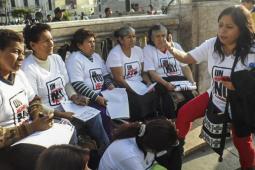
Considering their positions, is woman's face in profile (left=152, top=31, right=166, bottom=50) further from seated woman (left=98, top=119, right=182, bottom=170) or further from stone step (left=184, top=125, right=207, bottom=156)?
seated woman (left=98, top=119, right=182, bottom=170)

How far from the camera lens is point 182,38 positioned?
5.60 meters

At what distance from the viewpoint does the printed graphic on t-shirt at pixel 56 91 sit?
369cm

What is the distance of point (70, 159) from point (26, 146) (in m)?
0.87

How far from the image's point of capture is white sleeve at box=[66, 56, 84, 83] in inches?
160

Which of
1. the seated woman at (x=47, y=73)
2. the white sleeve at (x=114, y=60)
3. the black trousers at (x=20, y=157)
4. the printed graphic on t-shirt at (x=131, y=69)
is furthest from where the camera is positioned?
the printed graphic on t-shirt at (x=131, y=69)

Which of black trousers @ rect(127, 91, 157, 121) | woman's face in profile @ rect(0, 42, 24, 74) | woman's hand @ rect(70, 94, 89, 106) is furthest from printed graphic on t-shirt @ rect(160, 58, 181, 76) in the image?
woman's face in profile @ rect(0, 42, 24, 74)

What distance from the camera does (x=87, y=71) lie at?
164 inches

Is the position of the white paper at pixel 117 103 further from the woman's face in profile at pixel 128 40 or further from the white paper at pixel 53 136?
the white paper at pixel 53 136

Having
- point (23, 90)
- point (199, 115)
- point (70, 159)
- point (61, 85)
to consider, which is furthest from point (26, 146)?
point (199, 115)

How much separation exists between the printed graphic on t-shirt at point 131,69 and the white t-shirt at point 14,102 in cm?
161

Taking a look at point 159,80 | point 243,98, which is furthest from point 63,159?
point 159,80

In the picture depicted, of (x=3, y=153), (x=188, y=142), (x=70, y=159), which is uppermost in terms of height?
(x=70, y=159)

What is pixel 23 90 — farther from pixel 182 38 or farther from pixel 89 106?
pixel 182 38

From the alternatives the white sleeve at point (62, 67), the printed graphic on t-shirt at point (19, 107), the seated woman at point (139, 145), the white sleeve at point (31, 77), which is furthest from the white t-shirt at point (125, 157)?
the white sleeve at point (62, 67)
